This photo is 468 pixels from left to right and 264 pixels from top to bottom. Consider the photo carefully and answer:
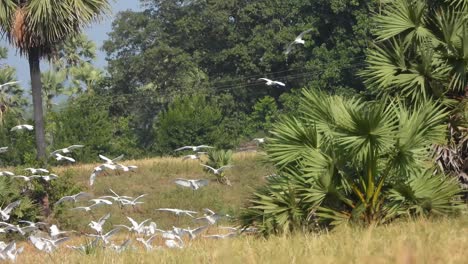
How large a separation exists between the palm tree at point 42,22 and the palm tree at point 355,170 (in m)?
17.2

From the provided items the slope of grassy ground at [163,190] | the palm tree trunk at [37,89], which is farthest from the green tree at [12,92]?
the palm tree trunk at [37,89]

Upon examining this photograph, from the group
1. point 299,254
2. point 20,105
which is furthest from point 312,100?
point 20,105

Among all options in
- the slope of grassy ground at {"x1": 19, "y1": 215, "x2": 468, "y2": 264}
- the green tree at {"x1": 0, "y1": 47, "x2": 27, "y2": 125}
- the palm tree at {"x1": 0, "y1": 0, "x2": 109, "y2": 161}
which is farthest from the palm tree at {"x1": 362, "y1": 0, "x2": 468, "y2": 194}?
the green tree at {"x1": 0, "y1": 47, "x2": 27, "y2": 125}

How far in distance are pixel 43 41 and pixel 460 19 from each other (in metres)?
17.6

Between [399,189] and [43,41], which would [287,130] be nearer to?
[399,189]

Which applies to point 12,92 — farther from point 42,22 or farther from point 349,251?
point 349,251

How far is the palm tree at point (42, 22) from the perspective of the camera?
31078 millimetres

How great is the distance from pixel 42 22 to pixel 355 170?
18685mm

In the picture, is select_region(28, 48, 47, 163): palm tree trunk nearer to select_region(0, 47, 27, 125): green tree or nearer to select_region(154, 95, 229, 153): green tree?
select_region(154, 95, 229, 153): green tree

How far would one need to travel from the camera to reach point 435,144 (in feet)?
50.5

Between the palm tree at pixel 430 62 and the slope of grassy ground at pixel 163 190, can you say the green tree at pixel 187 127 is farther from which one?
the palm tree at pixel 430 62

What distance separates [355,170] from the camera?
47.1ft

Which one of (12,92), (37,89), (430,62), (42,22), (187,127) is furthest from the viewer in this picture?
(12,92)

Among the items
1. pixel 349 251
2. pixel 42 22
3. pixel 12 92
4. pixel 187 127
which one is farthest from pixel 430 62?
pixel 12 92
